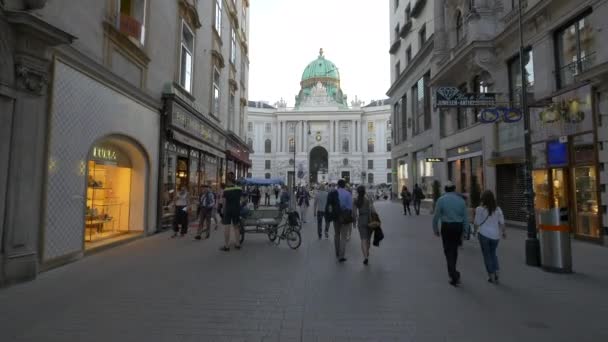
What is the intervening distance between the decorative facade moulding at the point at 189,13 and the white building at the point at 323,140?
71824mm

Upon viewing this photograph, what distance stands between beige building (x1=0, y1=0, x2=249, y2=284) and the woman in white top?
8.13 m

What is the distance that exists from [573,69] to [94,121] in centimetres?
1420

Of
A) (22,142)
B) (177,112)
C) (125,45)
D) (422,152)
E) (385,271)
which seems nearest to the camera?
(22,142)

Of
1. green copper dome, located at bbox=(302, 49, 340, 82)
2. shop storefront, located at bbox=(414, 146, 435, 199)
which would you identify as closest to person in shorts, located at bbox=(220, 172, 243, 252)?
shop storefront, located at bbox=(414, 146, 435, 199)

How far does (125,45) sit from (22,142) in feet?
15.6

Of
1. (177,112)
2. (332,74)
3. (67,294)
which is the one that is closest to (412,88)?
(177,112)

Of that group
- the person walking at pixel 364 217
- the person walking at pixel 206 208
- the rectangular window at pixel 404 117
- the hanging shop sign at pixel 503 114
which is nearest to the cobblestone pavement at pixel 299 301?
the person walking at pixel 364 217

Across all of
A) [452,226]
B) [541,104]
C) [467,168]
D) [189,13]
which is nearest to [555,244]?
[452,226]

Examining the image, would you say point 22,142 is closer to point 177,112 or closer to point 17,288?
point 17,288

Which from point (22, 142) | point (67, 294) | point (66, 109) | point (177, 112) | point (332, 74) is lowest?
point (67, 294)

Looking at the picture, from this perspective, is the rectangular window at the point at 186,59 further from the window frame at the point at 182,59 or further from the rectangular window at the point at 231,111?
the rectangular window at the point at 231,111

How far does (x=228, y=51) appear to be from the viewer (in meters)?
23.4

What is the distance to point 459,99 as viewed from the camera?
44.0ft

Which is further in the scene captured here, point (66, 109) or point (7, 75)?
point (66, 109)
